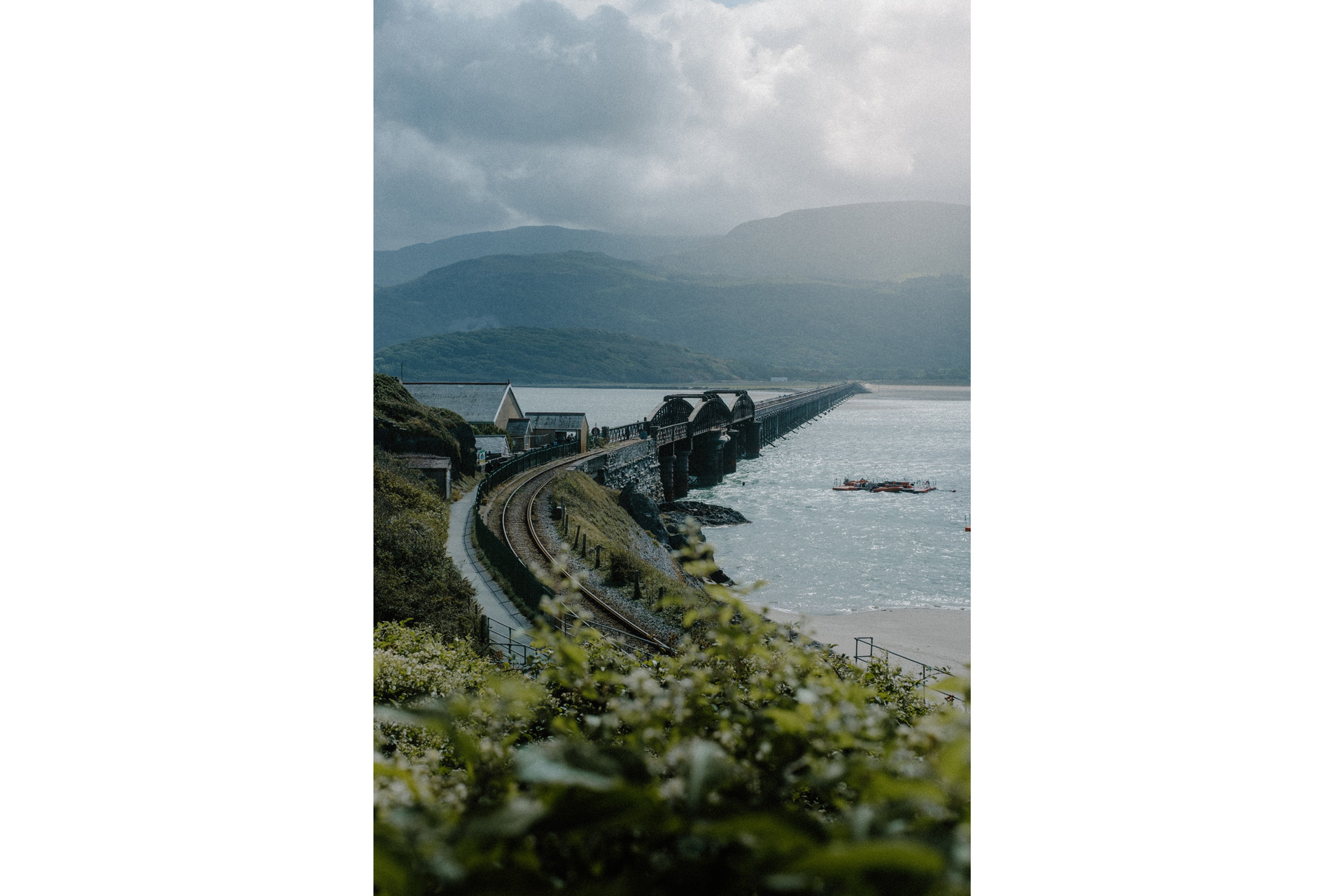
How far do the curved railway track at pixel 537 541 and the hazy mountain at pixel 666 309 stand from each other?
651 mm

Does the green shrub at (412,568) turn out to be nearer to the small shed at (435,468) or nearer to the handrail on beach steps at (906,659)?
the small shed at (435,468)

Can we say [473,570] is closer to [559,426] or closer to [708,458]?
[559,426]

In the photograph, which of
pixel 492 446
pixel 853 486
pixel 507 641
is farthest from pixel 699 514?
pixel 492 446

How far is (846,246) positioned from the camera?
3.04 metres

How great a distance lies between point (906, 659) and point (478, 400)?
1.97 meters

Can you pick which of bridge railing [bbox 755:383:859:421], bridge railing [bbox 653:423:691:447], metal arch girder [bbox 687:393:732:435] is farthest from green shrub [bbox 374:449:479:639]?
bridge railing [bbox 755:383:859:421]

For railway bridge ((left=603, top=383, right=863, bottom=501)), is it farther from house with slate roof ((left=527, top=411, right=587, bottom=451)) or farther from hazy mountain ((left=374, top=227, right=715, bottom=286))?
hazy mountain ((left=374, top=227, right=715, bottom=286))
